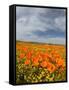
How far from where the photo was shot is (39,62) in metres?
2.60

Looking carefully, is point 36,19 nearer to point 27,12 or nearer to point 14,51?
point 27,12

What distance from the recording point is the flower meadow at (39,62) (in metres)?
2.53


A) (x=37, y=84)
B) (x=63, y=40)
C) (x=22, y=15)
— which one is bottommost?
(x=37, y=84)

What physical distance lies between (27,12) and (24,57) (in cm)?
33

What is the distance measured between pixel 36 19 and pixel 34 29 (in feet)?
0.25

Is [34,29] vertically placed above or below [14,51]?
above

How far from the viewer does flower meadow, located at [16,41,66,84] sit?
253 centimetres

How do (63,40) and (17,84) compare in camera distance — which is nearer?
(17,84)

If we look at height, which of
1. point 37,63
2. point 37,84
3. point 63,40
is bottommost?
point 37,84

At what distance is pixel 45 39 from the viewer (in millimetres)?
2621
